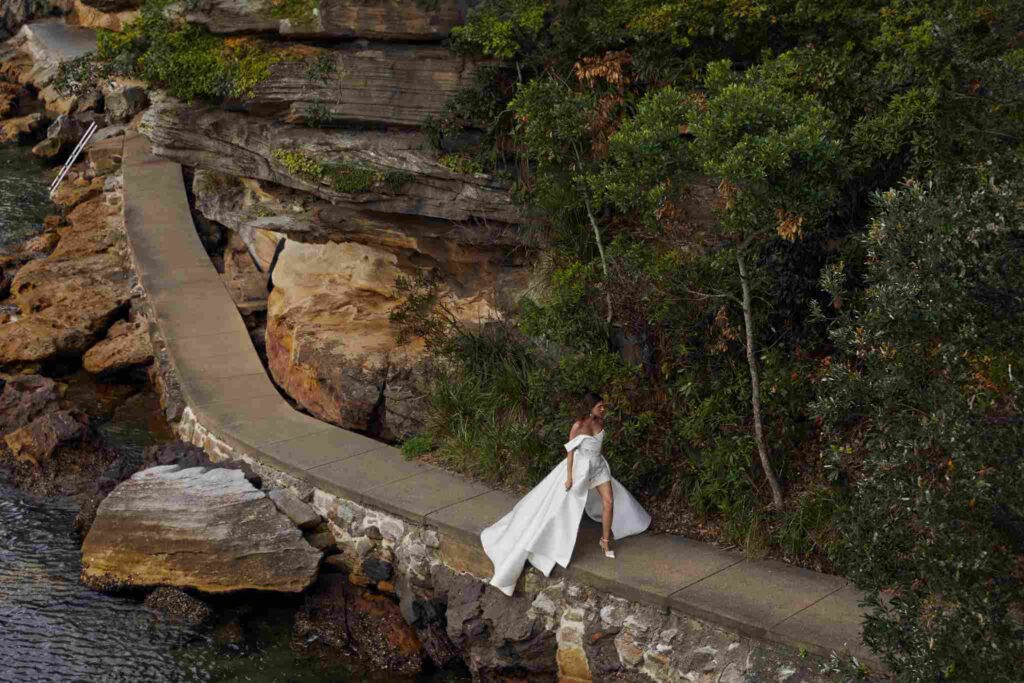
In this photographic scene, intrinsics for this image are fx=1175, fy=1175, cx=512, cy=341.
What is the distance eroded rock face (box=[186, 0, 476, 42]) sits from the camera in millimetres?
11781

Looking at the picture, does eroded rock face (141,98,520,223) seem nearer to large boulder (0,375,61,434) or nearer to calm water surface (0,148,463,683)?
calm water surface (0,148,463,683)

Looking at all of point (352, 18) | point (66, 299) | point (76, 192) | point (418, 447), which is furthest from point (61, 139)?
point (418, 447)

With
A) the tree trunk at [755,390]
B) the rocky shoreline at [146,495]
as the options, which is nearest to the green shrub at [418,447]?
the rocky shoreline at [146,495]

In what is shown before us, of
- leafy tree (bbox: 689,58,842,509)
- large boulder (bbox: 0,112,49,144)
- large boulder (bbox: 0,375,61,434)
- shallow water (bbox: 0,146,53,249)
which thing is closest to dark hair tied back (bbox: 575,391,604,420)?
leafy tree (bbox: 689,58,842,509)

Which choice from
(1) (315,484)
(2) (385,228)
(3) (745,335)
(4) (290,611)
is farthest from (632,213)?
(4) (290,611)

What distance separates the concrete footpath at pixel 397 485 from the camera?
8508 millimetres

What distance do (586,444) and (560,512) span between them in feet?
1.95

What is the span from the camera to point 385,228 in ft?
41.2

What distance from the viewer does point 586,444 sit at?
946cm

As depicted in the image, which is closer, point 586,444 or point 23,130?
point 586,444

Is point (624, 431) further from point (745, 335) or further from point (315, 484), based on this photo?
point (315, 484)

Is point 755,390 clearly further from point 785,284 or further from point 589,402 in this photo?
point 589,402

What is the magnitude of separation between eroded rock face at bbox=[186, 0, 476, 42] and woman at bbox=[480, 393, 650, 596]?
14.5 ft

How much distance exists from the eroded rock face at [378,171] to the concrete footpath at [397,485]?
8.40 ft
